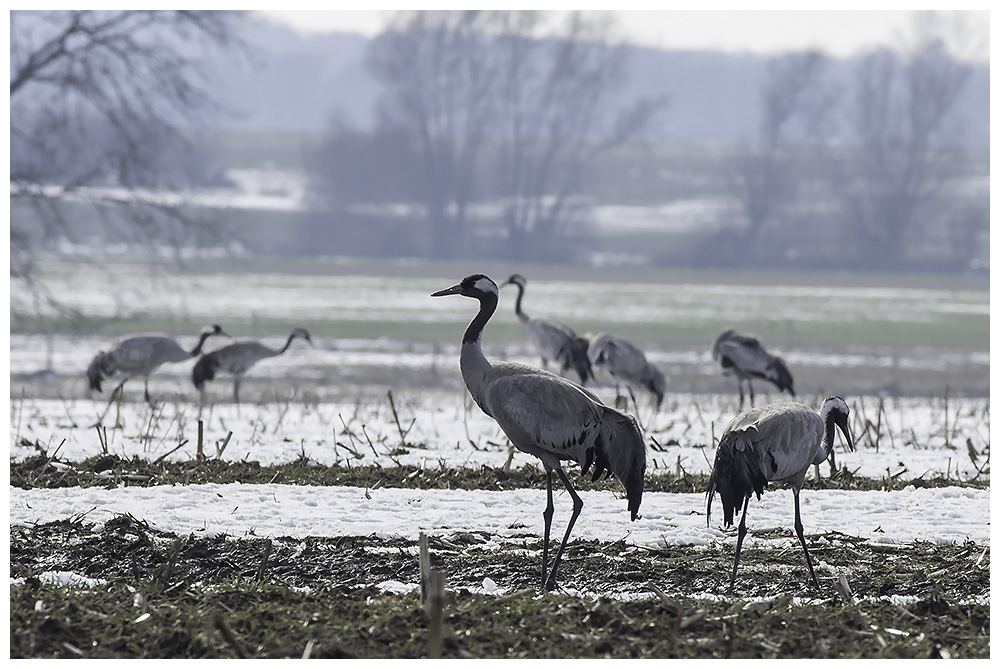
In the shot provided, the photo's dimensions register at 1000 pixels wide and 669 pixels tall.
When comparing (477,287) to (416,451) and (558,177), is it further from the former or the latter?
(558,177)

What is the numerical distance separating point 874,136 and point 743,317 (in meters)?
39.2

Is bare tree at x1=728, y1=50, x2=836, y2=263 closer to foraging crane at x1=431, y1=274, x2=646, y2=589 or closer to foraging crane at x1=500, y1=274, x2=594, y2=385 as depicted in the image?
foraging crane at x1=500, y1=274, x2=594, y2=385

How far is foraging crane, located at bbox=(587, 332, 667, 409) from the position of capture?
12484 mm

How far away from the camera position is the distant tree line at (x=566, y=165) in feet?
194

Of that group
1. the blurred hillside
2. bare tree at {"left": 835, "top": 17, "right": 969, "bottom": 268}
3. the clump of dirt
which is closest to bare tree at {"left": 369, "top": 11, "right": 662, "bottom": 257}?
bare tree at {"left": 835, "top": 17, "right": 969, "bottom": 268}

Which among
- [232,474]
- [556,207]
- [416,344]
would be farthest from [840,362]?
[556,207]

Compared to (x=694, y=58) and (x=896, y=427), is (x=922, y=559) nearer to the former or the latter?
(x=896, y=427)

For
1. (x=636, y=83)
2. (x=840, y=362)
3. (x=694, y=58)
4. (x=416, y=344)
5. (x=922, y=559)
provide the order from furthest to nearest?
1. (x=694, y=58)
2. (x=636, y=83)
3. (x=416, y=344)
4. (x=840, y=362)
5. (x=922, y=559)

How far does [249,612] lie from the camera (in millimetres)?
4184

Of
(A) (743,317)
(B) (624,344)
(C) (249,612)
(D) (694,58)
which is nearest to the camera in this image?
(C) (249,612)

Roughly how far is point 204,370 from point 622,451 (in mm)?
9323

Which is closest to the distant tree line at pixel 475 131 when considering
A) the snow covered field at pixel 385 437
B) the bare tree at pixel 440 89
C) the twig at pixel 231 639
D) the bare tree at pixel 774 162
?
the bare tree at pixel 440 89

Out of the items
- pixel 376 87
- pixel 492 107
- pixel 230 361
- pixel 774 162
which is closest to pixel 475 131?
pixel 492 107

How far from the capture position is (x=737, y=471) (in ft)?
17.2
